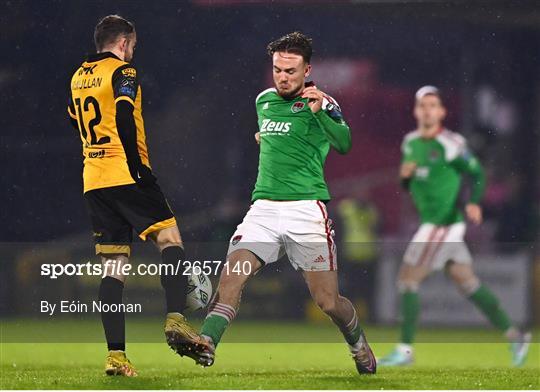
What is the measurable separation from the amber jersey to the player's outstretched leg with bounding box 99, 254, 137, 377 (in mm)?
413

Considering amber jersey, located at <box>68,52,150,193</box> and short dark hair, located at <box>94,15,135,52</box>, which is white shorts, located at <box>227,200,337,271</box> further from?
short dark hair, located at <box>94,15,135,52</box>

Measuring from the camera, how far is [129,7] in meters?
13.1

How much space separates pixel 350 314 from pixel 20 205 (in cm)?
843

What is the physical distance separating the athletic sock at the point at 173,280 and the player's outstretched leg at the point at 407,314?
226cm

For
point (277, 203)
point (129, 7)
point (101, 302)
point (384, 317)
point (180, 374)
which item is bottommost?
point (384, 317)

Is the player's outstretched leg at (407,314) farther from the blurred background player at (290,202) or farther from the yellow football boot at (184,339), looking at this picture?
the yellow football boot at (184,339)

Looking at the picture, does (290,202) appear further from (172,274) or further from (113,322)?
(113,322)

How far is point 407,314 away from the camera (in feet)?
30.8

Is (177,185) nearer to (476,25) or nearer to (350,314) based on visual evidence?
(476,25)

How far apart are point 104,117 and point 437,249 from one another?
348cm

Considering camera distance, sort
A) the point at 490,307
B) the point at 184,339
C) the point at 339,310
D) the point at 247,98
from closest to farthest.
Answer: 1. the point at 184,339
2. the point at 339,310
3. the point at 490,307
4. the point at 247,98

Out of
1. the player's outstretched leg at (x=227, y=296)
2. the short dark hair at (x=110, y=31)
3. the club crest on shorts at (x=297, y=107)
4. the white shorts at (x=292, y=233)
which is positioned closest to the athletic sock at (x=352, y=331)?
the white shorts at (x=292, y=233)

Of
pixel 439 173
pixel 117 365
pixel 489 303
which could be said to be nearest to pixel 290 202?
pixel 117 365

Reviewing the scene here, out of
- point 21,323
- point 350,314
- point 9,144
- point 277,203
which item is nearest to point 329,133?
point 277,203
